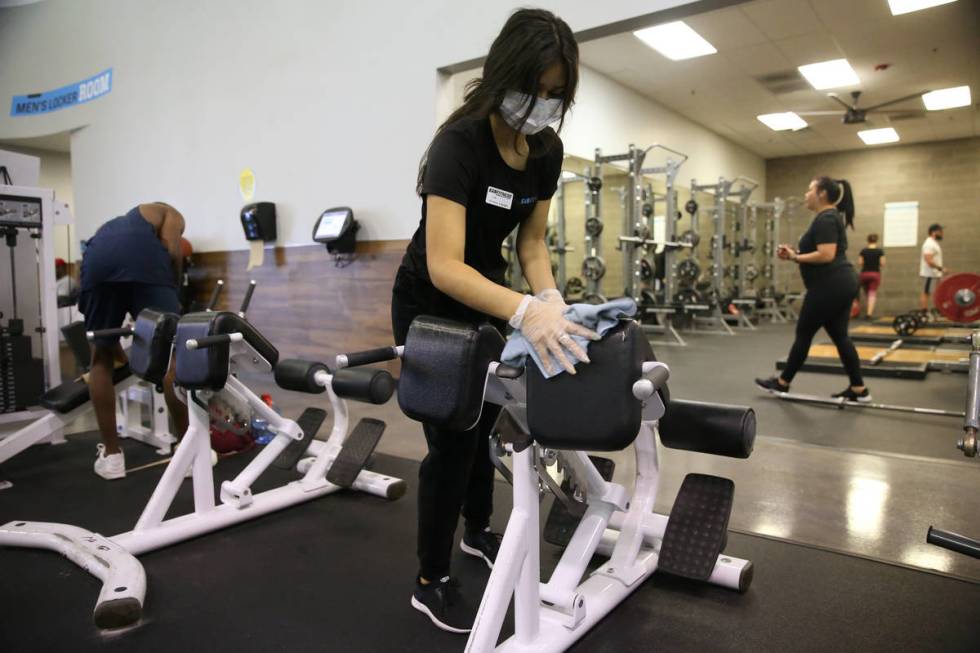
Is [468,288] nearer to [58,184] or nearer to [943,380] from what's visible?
[943,380]

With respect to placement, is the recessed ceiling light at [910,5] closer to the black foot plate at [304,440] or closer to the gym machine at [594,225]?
the gym machine at [594,225]

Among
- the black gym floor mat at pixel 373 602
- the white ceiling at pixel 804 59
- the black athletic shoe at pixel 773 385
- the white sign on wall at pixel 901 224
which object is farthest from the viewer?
the white sign on wall at pixel 901 224

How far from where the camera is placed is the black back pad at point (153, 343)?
2.13 meters

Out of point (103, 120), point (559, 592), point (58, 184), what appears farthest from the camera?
point (58, 184)

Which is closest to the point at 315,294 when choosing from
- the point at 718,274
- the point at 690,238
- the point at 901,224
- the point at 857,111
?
the point at 690,238

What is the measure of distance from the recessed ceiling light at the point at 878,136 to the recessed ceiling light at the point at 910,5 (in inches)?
194

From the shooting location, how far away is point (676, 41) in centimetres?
628

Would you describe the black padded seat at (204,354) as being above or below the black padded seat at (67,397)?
above

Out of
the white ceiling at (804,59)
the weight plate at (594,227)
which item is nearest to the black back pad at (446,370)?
the white ceiling at (804,59)

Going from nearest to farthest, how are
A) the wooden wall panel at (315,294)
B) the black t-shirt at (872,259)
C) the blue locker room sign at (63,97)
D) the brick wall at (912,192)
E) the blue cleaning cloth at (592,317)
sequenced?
1. the blue cleaning cloth at (592,317)
2. the wooden wall panel at (315,294)
3. the blue locker room sign at (63,97)
4. the black t-shirt at (872,259)
5. the brick wall at (912,192)

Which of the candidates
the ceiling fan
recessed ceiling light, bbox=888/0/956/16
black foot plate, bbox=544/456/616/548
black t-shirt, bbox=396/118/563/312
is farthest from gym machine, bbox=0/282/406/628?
the ceiling fan

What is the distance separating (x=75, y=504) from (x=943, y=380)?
213 inches

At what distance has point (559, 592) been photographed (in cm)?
138

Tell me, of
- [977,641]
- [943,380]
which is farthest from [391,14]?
[943,380]
